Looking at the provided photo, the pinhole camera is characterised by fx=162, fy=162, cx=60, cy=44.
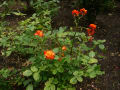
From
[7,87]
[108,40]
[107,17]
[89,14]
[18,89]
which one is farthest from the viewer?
[107,17]

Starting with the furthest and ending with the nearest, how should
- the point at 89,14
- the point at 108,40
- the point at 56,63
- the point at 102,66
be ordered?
1. the point at 89,14
2. the point at 108,40
3. the point at 102,66
4. the point at 56,63

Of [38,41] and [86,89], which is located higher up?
[38,41]

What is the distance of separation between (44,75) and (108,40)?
7.85 feet

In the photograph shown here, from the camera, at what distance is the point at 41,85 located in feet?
8.30

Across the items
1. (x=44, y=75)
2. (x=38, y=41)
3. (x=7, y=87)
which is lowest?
(x=7, y=87)

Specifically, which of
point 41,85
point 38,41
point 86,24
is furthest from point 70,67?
point 86,24

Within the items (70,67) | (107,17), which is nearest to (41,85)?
(70,67)

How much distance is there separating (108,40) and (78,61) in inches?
82.7

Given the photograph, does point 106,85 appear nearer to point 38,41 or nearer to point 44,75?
point 44,75

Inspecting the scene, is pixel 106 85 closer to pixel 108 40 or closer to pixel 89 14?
pixel 108 40

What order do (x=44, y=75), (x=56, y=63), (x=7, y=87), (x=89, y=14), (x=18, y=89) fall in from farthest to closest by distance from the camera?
(x=89, y=14) < (x=18, y=89) < (x=7, y=87) < (x=44, y=75) < (x=56, y=63)

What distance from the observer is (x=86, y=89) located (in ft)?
8.59

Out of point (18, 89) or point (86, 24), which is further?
point (86, 24)

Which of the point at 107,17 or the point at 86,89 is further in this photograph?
the point at 107,17
